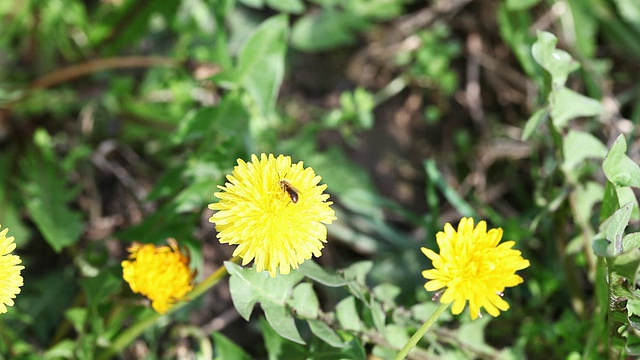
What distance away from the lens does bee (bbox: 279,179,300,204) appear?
59.3 inches

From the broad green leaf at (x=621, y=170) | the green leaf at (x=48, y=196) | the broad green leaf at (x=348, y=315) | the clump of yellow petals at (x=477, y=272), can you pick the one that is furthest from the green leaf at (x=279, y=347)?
the broad green leaf at (x=621, y=170)

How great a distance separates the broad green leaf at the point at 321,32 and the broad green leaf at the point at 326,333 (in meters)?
1.65

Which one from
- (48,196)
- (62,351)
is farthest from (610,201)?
(48,196)

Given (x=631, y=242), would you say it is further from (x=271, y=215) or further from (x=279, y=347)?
(x=279, y=347)

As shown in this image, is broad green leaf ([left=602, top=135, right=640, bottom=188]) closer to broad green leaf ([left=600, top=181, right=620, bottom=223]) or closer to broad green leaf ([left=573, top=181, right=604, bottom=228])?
broad green leaf ([left=600, top=181, right=620, bottom=223])

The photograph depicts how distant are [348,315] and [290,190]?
47 centimetres

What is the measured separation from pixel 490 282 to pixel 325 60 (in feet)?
6.93

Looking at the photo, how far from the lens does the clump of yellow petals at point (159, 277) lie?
5.66ft

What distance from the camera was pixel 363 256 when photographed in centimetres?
289

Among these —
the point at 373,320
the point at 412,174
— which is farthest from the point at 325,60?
the point at 373,320

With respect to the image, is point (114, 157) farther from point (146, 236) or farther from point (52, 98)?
point (146, 236)

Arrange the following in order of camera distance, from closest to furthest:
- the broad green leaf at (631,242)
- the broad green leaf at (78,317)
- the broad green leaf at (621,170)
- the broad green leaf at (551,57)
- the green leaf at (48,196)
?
the broad green leaf at (631,242) < the broad green leaf at (621,170) < the broad green leaf at (551,57) < the broad green leaf at (78,317) < the green leaf at (48,196)

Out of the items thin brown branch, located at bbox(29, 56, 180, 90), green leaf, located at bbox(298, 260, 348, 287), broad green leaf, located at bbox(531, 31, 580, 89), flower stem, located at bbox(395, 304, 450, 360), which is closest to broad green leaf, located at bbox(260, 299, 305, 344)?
green leaf, located at bbox(298, 260, 348, 287)

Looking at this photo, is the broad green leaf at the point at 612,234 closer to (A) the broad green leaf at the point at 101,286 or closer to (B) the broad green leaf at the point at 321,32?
(A) the broad green leaf at the point at 101,286
